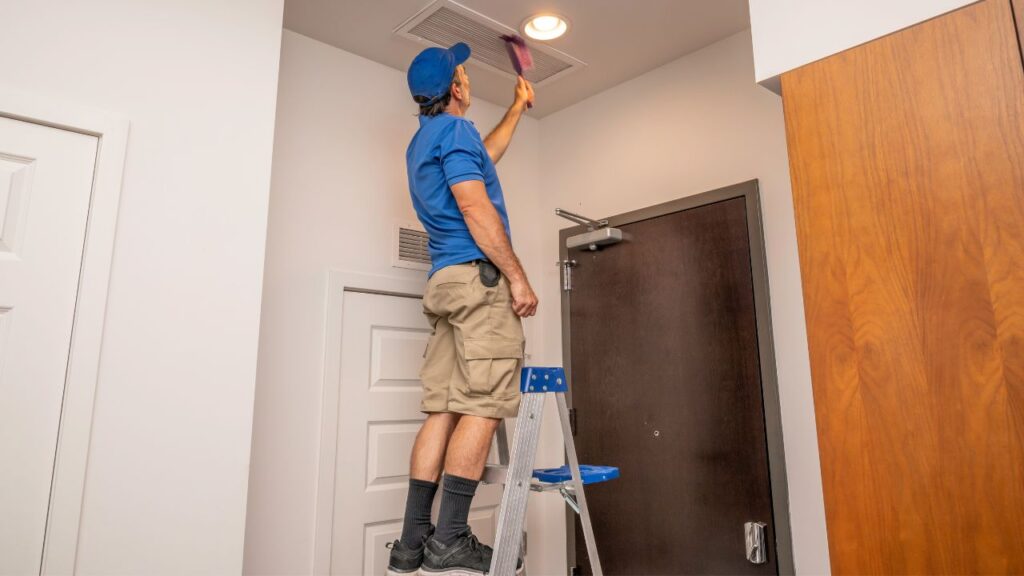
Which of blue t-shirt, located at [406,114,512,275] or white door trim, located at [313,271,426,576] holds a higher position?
blue t-shirt, located at [406,114,512,275]

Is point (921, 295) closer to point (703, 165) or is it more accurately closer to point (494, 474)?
point (494, 474)

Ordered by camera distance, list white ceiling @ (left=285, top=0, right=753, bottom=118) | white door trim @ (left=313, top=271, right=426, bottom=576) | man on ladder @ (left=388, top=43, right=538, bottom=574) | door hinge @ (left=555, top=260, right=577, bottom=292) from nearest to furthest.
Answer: man on ladder @ (left=388, top=43, right=538, bottom=574) < white door trim @ (left=313, top=271, right=426, bottom=576) < white ceiling @ (left=285, top=0, right=753, bottom=118) < door hinge @ (left=555, top=260, right=577, bottom=292)

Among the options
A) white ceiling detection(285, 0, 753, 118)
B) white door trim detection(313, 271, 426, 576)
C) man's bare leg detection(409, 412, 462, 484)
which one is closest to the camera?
man's bare leg detection(409, 412, 462, 484)

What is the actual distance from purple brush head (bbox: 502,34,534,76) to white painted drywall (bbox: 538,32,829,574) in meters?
0.52

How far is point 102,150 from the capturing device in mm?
1645

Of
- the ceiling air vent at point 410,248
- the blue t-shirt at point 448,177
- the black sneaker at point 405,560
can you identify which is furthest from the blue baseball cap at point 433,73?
the black sneaker at point 405,560

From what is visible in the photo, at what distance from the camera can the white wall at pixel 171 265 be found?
1.59 metres

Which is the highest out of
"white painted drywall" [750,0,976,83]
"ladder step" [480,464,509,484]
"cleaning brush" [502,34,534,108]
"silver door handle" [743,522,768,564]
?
"cleaning brush" [502,34,534,108]

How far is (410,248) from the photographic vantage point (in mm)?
2668

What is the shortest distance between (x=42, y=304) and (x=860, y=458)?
1972 millimetres

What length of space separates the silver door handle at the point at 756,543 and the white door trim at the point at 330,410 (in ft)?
4.90

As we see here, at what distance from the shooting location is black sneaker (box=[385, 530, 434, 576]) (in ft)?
5.58

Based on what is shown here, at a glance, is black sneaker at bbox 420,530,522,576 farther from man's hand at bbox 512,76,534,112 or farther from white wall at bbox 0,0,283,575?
man's hand at bbox 512,76,534,112

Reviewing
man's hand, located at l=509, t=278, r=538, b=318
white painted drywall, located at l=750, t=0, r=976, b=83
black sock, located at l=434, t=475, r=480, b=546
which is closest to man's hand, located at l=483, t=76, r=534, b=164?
man's hand, located at l=509, t=278, r=538, b=318
